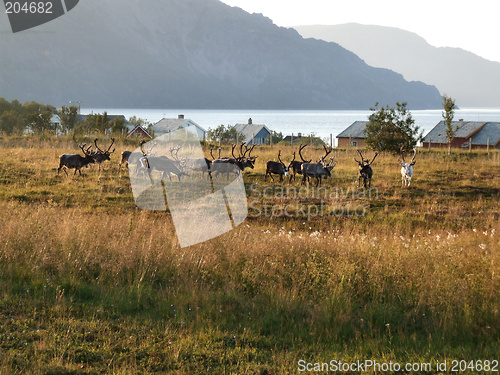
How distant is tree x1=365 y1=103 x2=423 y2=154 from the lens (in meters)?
34.9

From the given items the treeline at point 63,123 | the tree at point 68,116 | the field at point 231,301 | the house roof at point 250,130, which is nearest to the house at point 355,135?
the house roof at point 250,130

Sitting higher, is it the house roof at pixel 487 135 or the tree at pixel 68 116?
the tree at pixel 68 116

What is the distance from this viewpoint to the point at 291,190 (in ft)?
70.4

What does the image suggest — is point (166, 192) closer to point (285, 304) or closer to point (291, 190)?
point (291, 190)

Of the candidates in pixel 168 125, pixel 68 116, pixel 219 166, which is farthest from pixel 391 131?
pixel 168 125

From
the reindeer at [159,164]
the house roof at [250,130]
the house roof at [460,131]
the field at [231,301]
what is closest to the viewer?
the field at [231,301]

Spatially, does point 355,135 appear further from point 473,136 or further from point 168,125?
point 168,125

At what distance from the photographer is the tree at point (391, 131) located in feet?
115

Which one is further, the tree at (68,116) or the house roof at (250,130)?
the house roof at (250,130)

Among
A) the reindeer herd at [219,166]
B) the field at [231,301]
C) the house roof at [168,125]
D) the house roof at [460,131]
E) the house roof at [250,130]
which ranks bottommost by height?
the field at [231,301]

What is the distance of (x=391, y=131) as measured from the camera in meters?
35.5

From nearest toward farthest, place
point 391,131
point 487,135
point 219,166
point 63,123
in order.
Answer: point 219,166
point 391,131
point 63,123
point 487,135

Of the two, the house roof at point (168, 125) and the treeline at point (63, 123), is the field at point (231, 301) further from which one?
the house roof at point (168, 125)

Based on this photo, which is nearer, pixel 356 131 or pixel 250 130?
pixel 356 131
